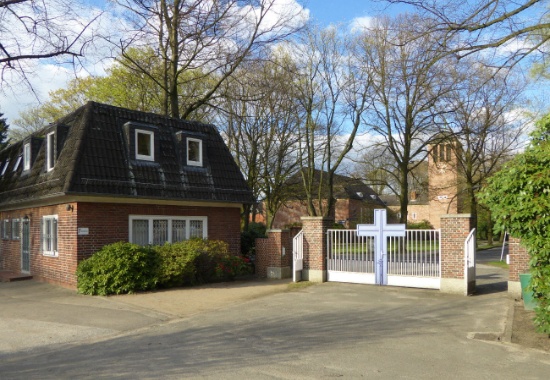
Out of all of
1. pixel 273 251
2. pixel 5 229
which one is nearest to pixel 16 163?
pixel 5 229

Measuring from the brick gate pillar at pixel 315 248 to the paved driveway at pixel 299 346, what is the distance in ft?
12.4

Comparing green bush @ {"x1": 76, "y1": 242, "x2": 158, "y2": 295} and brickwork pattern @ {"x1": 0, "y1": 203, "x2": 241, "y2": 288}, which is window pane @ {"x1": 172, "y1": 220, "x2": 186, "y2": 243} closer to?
brickwork pattern @ {"x1": 0, "y1": 203, "x2": 241, "y2": 288}

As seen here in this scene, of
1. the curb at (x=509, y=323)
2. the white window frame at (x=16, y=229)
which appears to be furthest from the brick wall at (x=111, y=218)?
the curb at (x=509, y=323)

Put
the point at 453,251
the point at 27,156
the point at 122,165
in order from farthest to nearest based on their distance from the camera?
the point at 27,156, the point at 122,165, the point at 453,251

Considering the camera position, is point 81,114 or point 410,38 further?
point 81,114

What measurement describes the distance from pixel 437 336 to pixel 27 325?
319 inches

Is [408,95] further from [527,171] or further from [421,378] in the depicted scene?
[421,378]

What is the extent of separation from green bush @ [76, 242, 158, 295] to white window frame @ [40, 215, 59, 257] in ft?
8.50

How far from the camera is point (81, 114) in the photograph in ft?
54.9

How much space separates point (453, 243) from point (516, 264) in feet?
5.35

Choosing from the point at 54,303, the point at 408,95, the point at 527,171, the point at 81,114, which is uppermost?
the point at 408,95

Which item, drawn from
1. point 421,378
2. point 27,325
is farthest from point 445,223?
point 27,325

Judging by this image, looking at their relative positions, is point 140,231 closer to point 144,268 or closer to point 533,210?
point 144,268

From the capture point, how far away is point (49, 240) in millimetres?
16938
